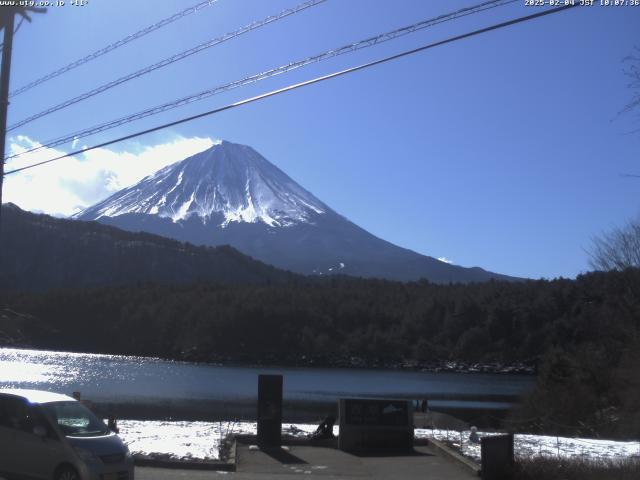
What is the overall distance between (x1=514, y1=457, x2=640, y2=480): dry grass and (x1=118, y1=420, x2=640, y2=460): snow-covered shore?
1.93 meters

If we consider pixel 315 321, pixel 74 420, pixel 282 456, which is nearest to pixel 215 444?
pixel 282 456

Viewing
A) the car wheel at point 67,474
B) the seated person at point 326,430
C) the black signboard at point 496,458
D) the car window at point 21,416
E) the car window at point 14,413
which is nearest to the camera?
the car wheel at point 67,474

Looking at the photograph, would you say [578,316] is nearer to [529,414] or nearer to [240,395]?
[240,395]

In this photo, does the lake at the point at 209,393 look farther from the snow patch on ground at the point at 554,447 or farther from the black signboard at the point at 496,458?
the black signboard at the point at 496,458

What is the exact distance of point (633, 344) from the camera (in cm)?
3391

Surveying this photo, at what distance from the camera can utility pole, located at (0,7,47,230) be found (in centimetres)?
1719

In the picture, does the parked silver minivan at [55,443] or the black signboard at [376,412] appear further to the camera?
the black signboard at [376,412]

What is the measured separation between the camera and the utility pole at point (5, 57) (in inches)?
677

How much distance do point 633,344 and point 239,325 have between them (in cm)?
12269

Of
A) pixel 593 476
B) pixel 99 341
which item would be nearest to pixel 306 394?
pixel 593 476

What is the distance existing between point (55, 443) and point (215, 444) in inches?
300

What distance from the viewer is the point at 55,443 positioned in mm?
12109

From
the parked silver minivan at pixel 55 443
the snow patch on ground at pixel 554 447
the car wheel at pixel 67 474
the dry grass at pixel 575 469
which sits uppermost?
the parked silver minivan at pixel 55 443

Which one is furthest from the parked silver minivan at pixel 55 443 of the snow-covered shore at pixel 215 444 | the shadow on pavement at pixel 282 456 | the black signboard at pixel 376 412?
the black signboard at pixel 376 412
